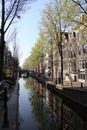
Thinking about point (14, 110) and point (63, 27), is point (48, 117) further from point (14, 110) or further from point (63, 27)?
point (63, 27)

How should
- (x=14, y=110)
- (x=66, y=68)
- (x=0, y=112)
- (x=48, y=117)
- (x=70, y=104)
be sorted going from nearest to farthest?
(x=0, y=112) → (x=14, y=110) → (x=48, y=117) → (x=70, y=104) → (x=66, y=68)

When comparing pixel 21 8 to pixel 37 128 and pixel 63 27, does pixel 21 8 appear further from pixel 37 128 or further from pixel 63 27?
pixel 63 27

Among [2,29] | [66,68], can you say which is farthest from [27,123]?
[66,68]

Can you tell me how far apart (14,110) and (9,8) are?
6999 mm

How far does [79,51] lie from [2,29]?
42156mm

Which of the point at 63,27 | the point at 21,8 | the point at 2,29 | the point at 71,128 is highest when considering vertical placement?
the point at 63,27

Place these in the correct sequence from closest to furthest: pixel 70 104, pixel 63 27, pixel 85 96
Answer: pixel 85 96
pixel 70 104
pixel 63 27

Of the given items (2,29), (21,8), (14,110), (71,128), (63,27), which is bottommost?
(71,128)

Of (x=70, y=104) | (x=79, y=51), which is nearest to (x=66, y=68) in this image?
(x=79, y=51)

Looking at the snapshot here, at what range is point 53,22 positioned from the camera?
4141 centimetres

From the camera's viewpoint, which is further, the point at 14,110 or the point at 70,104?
the point at 70,104

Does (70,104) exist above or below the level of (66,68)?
below

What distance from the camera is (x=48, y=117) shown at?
22375 mm

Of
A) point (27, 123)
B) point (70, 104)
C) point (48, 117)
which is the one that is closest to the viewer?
point (27, 123)
